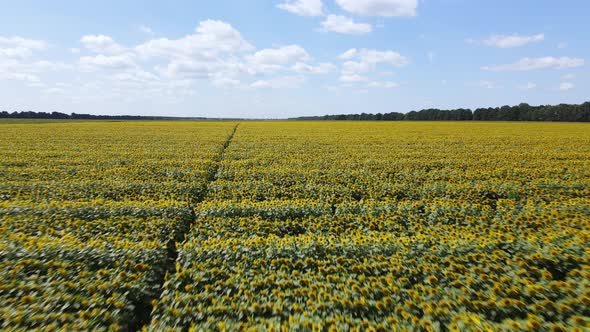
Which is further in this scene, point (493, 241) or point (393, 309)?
point (493, 241)

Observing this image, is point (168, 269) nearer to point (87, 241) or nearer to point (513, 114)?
point (87, 241)

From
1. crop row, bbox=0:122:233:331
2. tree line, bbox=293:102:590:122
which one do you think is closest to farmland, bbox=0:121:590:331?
crop row, bbox=0:122:233:331

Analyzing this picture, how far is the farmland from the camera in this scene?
12.7 feet

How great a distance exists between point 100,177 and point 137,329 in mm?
9102

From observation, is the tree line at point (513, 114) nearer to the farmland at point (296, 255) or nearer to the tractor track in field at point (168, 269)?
the farmland at point (296, 255)

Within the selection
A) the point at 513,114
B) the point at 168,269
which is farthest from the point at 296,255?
the point at 513,114

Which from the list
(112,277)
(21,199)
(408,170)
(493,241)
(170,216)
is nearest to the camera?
(112,277)

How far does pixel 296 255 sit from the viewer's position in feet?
17.5

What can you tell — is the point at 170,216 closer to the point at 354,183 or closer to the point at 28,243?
the point at 28,243

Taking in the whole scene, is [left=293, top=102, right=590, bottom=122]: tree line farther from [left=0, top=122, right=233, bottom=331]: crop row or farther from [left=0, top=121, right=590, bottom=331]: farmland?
[left=0, top=122, right=233, bottom=331]: crop row

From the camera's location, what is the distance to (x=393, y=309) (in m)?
4.00

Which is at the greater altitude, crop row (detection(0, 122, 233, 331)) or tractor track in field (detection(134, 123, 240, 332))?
crop row (detection(0, 122, 233, 331))

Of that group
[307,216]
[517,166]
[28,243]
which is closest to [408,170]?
[517,166]

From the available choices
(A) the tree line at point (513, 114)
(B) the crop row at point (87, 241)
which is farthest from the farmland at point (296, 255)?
(A) the tree line at point (513, 114)
